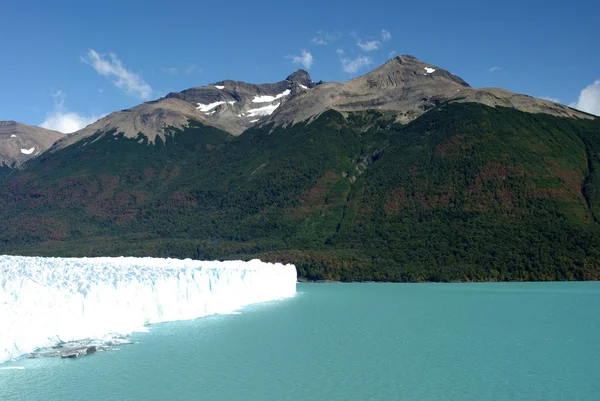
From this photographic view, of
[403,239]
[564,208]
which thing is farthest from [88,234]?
[564,208]

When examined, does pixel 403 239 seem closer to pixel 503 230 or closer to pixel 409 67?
pixel 503 230

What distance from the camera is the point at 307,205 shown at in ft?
380

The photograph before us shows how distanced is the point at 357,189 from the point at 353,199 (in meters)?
5.15

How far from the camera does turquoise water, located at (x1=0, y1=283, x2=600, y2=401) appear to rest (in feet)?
75.0

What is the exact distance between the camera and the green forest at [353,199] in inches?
3366

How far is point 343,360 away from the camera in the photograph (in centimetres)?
2831

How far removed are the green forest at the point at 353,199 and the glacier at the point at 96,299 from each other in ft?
139

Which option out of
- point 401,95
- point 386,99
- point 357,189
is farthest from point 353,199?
point 401,95

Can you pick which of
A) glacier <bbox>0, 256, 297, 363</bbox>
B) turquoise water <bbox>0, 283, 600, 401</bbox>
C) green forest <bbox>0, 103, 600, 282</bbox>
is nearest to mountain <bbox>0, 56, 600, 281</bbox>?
green forest <bbox>0, 103, 600, 282</bbox>

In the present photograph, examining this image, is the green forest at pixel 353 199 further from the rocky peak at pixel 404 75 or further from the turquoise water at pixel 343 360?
the turquoise water at pixel 343 360

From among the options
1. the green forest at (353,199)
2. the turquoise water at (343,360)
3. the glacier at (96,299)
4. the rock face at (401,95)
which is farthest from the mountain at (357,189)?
the glacier at (96,299)

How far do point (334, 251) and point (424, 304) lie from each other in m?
41.7

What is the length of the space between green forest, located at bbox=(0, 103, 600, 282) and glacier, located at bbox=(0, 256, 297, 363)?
42430 mm

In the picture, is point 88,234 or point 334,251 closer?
point 334,251
